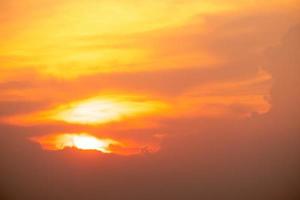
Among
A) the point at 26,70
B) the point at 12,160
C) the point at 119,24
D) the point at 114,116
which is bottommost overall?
the point at 12,160

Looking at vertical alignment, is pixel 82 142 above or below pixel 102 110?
below

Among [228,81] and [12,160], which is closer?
[228,81]

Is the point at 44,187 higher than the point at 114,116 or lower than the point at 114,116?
lower

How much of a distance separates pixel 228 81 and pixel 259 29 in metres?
0.33

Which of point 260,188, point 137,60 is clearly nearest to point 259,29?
point 137,60

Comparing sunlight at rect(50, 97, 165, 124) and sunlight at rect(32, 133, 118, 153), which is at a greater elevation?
sunlight at rect(50, 97, 165, 124)

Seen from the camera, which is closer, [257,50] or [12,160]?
[257,50]

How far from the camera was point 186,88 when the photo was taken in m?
2.53

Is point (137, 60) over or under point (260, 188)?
over

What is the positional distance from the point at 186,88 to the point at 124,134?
0.43m

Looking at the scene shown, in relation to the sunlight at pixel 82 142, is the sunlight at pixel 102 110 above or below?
above

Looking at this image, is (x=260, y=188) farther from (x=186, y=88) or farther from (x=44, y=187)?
(x=44, y=187)

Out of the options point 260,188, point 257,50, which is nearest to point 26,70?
point 257,50

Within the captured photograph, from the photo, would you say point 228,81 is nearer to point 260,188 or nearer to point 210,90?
point 210,90
